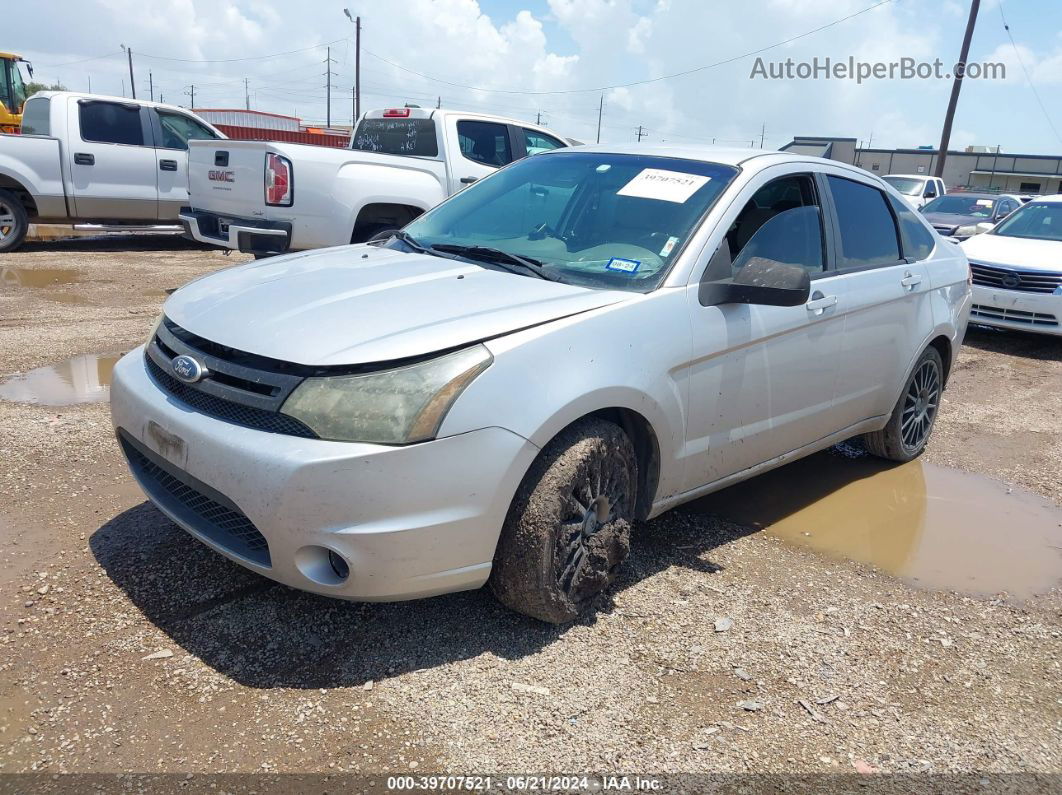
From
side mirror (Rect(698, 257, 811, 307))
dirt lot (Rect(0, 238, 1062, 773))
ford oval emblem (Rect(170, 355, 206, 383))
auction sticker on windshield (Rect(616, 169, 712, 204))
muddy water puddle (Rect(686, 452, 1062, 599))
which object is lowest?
muddy water puddle (Rect(686, 452, 1062, 599))

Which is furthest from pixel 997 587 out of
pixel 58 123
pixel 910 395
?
pixel 58 123

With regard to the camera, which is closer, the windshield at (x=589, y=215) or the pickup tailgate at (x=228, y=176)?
the windshield at (x=589, y=215)

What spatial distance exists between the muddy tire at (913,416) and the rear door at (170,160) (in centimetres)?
1012

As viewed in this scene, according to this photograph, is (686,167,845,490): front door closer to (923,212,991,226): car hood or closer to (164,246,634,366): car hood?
(164,246,634,366): car hood

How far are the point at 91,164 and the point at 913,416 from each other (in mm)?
10721

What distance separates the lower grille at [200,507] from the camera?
266 cm

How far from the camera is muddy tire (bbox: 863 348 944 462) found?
4906 millimetres

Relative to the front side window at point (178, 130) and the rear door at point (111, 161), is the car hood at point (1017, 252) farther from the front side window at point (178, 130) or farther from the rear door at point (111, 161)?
the rear door at point (111, 161)

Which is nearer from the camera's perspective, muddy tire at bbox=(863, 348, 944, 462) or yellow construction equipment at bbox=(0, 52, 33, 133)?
muddy tire at bbox=(863, 348, 944, 462)

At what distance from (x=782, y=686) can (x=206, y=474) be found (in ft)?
6.69

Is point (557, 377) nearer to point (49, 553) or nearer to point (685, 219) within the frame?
point (685, 219)

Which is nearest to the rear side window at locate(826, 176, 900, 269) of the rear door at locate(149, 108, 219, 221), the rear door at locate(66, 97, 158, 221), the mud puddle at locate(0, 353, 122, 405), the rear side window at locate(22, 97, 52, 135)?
the mud puddle at locate(0, 353, 122, 405)

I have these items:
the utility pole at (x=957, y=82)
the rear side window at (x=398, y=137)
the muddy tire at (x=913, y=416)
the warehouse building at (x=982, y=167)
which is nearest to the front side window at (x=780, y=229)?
the muddy tire at (x=913, y=416)

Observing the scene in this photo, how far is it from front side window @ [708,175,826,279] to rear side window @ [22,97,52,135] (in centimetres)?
1065
